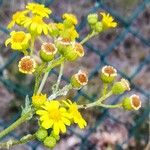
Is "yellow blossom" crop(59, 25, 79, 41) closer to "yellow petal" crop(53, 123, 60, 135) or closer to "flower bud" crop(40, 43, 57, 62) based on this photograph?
"flower bud" crop(40, 43, 57, 62)

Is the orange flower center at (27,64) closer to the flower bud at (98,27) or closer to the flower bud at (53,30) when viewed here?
the flower bud at (53,30)

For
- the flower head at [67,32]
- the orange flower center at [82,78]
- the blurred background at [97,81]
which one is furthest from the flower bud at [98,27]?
the blurred background at [97,81]

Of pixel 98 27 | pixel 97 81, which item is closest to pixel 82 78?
pixel 98 27

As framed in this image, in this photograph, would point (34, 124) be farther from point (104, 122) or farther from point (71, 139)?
point (104, 122)

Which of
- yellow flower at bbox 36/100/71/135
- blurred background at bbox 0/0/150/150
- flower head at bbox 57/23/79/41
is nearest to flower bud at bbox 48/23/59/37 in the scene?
flower head at bbox 57/23/79/41

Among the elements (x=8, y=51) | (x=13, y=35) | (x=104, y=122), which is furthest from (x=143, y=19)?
(x=13, y=35)

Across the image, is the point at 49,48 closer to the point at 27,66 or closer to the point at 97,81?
the point at 27,66
